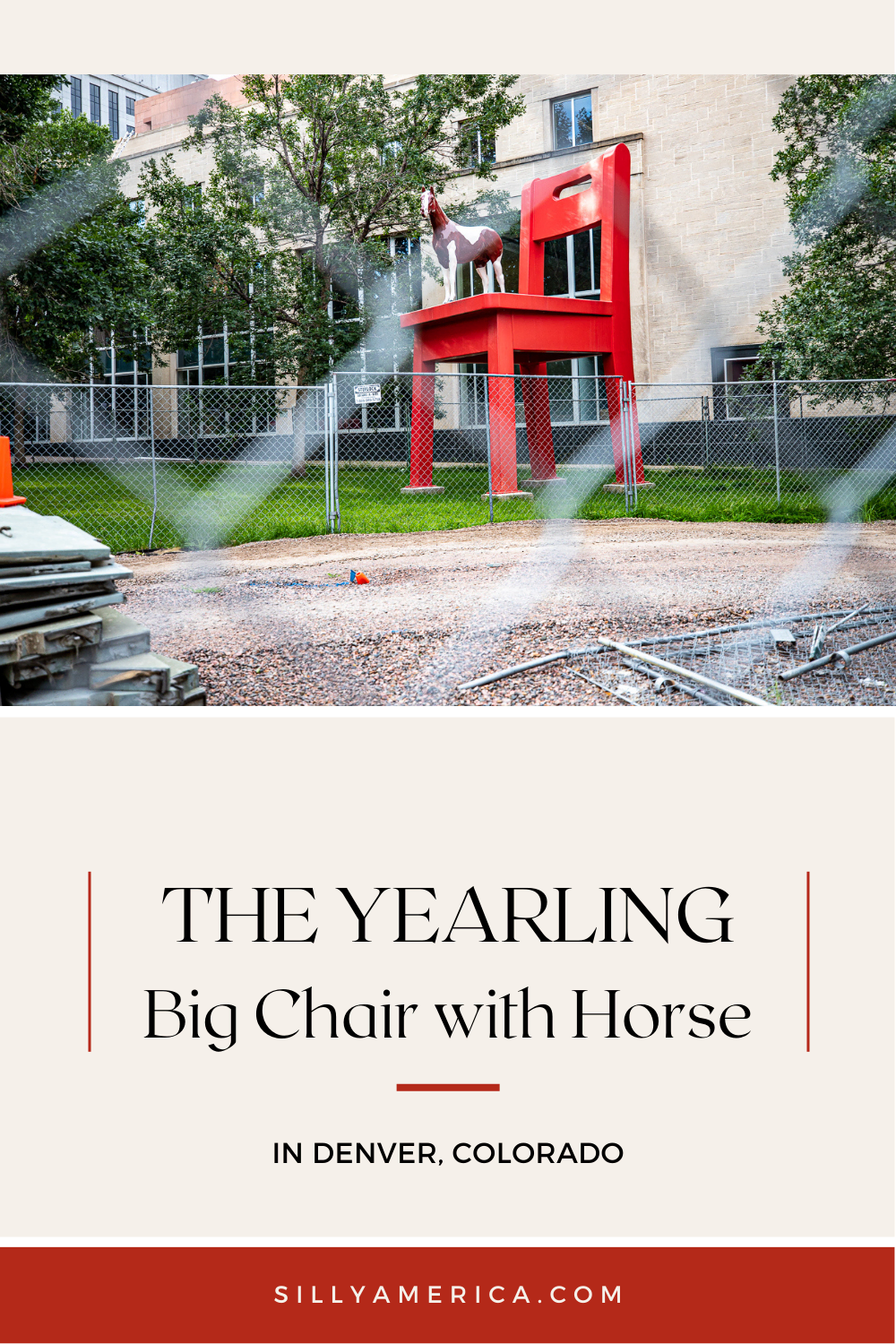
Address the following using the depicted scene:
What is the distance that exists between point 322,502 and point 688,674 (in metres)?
6.12

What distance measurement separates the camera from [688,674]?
2965mm

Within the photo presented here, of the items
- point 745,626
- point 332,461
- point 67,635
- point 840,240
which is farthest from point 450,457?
point 67,635

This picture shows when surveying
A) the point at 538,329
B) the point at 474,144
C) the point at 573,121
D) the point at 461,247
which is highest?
the point at 573,121

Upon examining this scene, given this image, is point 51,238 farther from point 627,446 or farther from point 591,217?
point 627,446

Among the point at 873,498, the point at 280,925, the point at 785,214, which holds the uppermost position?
the point at 785,214

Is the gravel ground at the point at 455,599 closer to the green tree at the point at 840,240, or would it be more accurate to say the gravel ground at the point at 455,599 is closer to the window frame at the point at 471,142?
the green tree at the point at 840,240

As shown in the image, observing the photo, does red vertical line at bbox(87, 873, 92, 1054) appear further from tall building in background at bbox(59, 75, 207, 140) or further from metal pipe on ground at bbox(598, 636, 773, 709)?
tall building in background at bbox(59, 75, 207, 140)

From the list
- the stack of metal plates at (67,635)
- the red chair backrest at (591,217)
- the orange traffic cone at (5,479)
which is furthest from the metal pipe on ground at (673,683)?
the red chair backrest at (591,217)

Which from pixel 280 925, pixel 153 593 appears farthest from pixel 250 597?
pixel 280 925

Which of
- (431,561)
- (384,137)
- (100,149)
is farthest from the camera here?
(384,137)

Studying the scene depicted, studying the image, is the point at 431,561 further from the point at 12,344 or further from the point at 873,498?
the point at 12,344

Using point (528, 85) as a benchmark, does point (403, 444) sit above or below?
below

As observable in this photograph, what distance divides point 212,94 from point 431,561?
8805mm

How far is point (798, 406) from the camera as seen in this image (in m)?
12.4
